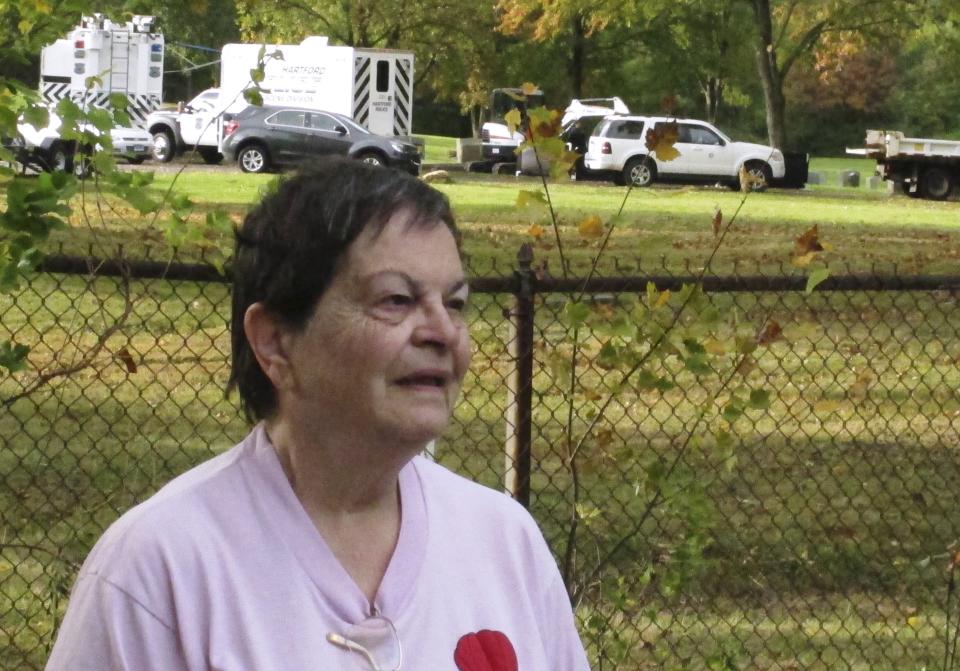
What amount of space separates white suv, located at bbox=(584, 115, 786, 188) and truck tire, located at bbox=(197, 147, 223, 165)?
8.14 m

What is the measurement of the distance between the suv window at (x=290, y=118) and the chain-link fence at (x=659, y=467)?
2050 cm

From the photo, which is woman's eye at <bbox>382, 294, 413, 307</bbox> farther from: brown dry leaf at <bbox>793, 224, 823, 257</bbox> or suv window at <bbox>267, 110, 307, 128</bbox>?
suv window at <bbox>267, 110, 307, 128</bbox>

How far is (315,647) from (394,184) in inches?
24.8

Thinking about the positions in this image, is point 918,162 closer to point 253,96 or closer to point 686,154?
point 686,154

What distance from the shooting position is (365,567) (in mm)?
2096

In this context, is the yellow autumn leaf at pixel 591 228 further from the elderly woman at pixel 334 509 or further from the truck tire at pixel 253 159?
the truck tire at pixel 253 159

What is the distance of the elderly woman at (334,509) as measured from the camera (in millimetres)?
1911

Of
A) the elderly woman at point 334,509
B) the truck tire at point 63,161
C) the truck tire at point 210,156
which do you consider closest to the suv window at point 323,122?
the truck tire at point 210,156

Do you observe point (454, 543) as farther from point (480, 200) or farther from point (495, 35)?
point (495, 35)

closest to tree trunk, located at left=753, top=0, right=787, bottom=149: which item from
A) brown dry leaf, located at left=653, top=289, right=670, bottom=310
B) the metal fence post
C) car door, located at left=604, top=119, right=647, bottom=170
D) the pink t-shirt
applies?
car door, located at left=604, top=119, right=647, bottom=170

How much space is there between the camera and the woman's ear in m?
2.13

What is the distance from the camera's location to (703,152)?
110 ft

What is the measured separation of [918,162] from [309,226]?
3282 cm

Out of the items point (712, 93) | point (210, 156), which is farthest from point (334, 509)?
point (712, 93)
